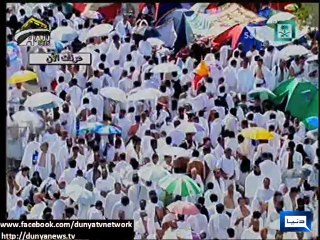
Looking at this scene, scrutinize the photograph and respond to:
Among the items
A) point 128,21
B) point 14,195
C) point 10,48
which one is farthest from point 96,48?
point 14,195

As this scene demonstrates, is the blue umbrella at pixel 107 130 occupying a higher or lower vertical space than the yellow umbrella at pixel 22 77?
lower

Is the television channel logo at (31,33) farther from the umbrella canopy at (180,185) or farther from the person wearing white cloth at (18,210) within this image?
the umbrella canopy at (180,185)

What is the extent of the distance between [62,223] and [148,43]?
1.22 meters

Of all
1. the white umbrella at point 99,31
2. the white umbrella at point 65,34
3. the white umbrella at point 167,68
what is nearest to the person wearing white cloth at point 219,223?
the white umbrella at point 167,68

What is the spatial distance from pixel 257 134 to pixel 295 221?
58 centimetres

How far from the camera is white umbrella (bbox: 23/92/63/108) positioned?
3.21 meters

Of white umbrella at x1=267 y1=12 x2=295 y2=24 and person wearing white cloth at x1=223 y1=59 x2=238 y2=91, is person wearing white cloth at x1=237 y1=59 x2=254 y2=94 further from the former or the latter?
white umbrella at x1=267 y1=12 x2=295 y2=24

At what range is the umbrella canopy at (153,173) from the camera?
319cm

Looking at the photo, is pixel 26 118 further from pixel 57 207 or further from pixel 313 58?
pixel 313 58

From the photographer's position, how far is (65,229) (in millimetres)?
3168

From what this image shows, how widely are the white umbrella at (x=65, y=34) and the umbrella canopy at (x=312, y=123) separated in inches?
60.0

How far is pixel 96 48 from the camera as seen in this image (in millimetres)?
3238

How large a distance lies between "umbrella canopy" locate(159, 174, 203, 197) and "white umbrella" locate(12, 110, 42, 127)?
0.85 metres

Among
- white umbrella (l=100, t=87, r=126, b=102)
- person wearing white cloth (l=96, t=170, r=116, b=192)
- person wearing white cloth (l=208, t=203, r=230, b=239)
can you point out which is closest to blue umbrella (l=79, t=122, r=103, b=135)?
white umbrella (l=100, t=87, r=126, b=102)
